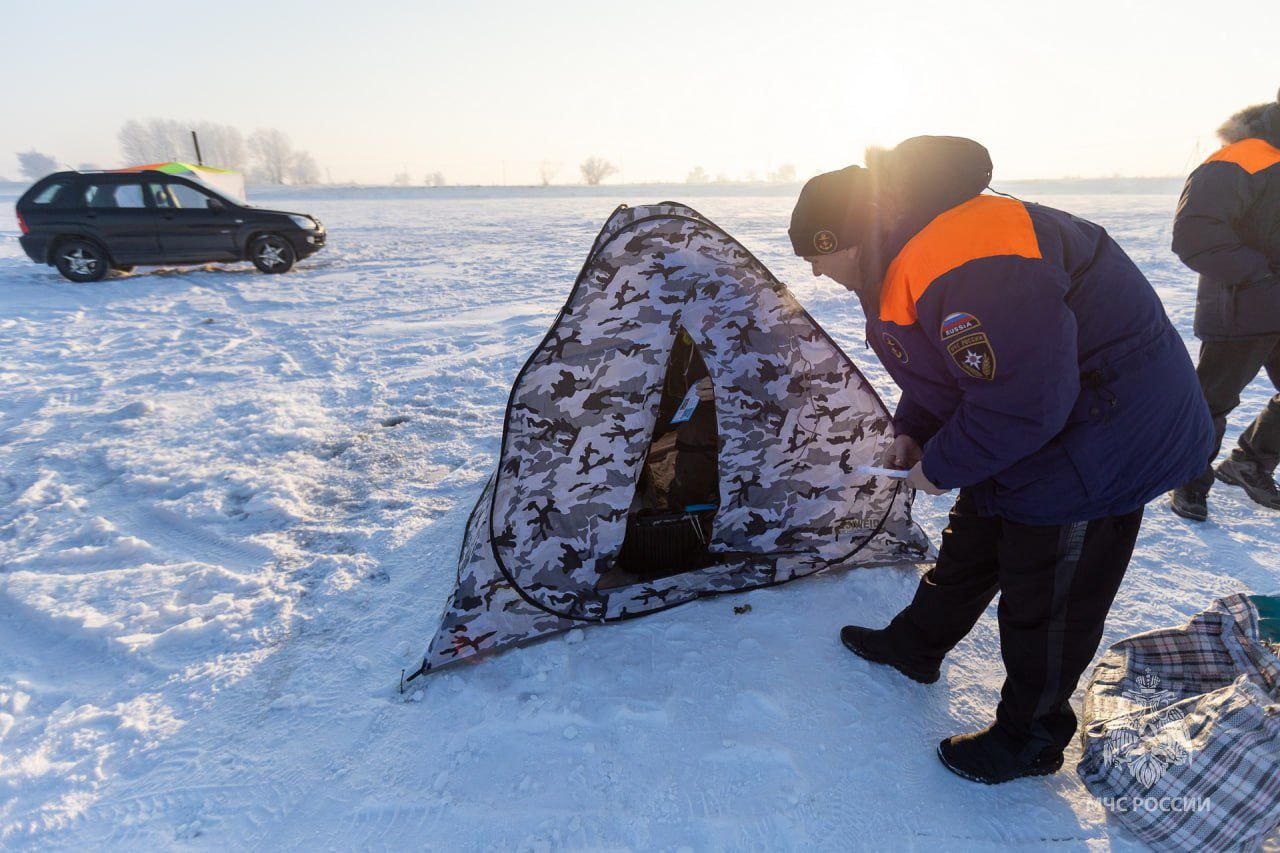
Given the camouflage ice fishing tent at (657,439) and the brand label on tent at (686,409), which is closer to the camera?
the camouflage ice fishing tent at (657,439)

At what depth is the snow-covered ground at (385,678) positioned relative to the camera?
6.09 ft

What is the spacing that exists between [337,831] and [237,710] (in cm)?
73

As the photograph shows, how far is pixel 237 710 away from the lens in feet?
7.38

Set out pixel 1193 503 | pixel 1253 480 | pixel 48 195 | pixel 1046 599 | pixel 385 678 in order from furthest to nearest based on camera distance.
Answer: pixel 48 195 < pixel 1253 480 < pixel 1193 503 < pixel 385 678 < pixel 1046 599

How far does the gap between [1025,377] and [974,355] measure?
0.39 ft

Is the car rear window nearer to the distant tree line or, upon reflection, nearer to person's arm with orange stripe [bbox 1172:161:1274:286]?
person's arm with orange stripe [bbox 1172:161:1274:286]

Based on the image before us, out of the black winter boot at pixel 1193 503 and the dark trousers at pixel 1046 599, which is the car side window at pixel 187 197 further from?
the black winter boot at pixel 1193 503

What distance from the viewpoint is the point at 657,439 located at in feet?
9.82

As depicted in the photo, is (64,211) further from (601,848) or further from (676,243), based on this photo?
(601,848)

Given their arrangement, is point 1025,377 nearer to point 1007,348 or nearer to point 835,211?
point 1007,348

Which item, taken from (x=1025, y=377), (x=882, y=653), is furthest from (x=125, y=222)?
(x=1025, y=377)

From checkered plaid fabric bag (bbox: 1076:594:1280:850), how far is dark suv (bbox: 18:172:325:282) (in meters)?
11.3

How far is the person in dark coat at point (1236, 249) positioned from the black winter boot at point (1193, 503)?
12.7 inches

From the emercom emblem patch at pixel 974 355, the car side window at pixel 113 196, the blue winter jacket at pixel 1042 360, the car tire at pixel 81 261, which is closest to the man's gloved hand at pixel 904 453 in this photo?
the blue winter jacket at pixel 1042 360
